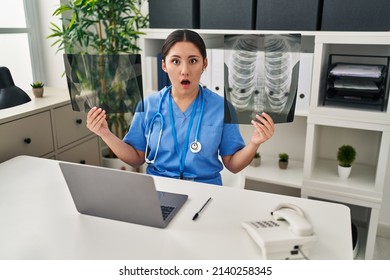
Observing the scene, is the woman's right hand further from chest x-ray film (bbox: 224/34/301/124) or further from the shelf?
the shelf

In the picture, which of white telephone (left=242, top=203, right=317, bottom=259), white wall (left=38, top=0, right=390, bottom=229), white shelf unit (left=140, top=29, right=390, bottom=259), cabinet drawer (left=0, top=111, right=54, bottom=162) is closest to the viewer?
white telephone (left=242, top=203, right=317, bottom=259)

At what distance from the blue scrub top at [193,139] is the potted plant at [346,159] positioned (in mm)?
922

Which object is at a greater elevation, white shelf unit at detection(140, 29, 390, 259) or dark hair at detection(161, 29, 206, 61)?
dark hair at detection(161, 29, 206, 61)

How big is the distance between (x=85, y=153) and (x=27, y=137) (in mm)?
478

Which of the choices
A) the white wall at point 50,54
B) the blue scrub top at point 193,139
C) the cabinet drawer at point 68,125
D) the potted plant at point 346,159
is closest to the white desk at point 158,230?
the blue scrub top at point 193,139

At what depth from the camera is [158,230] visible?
1.02m

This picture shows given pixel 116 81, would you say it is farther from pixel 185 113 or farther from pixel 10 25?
pixel 10 25

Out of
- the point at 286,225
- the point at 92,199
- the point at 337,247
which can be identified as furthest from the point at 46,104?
the point at 337,247

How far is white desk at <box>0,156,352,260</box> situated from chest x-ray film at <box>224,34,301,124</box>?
29 centimetres

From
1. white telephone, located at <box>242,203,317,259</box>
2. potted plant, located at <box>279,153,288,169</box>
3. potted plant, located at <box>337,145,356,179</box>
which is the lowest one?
potted plant, located at <box>279,153,288,169</box>

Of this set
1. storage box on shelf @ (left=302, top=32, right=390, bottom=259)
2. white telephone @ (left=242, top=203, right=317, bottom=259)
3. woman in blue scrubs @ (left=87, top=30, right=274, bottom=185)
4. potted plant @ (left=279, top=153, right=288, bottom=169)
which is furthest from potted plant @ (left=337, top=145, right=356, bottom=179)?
white telephone @ (left=242, top=203, right=317, bottom=259)

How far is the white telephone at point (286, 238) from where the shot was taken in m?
0.88

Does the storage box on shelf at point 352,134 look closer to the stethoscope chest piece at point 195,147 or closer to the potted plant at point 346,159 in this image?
the potted plant at point 346,159

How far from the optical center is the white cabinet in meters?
1.69
